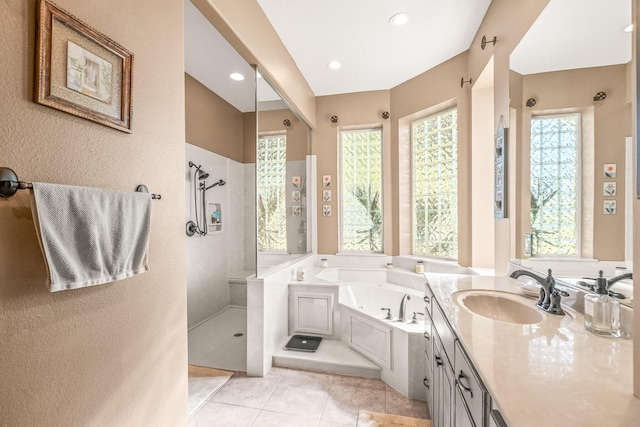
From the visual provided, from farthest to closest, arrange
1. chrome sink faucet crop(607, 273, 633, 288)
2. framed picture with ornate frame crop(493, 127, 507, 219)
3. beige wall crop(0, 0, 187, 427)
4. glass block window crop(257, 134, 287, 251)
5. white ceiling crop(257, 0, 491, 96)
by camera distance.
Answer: glass block window crop(257, 134, 287, 251)
white ceiling crop(257, 0, 491, 96)
framed picture with ornate frame crop(493, 127, 507, 219)
chrome sink faucet crop(607, 273, 633, 288)
beige wall crop(0, 0, 187, 427)

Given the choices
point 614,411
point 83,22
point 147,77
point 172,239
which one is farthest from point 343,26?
point 614,411

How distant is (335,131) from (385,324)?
2.60 m

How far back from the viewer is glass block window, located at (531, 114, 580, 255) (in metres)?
1.32

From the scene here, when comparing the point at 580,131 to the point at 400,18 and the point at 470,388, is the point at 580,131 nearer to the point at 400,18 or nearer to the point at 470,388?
the point at 470,388

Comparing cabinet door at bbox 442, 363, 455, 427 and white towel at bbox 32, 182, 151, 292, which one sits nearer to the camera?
white towel at bbox 32, 182, 151, 292

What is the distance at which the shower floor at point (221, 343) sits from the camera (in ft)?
8.48

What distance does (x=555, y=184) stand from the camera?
1429 mm

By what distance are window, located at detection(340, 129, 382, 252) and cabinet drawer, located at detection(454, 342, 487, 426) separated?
8.77 feet

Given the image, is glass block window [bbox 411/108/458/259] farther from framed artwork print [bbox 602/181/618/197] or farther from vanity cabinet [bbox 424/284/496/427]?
framed artwork print [bbox 602/181/618/197]

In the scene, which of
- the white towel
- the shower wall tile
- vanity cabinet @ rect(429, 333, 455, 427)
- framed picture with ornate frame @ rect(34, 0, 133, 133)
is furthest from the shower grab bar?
the shower wall tile

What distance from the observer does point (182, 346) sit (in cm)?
144

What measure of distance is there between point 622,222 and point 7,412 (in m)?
2.07

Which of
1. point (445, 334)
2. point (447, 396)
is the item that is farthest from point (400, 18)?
point (447, 396)

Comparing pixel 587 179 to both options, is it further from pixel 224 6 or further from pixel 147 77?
pixel 224 6
